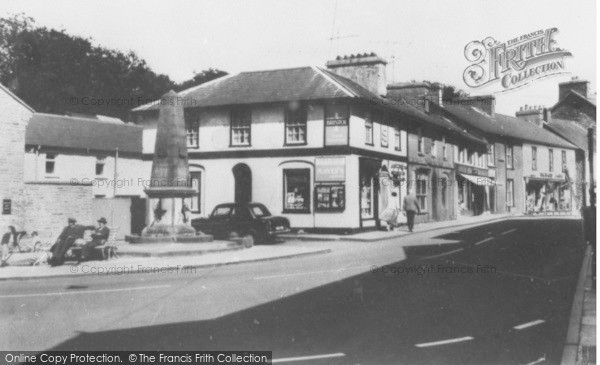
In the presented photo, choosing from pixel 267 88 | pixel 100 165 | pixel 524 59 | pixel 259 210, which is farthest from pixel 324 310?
pixel 100 165

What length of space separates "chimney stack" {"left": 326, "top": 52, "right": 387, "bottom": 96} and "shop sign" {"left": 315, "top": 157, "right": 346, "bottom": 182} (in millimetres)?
5872

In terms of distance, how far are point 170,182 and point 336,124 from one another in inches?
331

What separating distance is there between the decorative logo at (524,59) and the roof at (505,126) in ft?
90.9

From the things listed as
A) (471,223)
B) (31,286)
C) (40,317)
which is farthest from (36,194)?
(471,223)

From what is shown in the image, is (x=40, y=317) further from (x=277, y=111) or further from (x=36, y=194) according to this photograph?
(x=277, y=111)

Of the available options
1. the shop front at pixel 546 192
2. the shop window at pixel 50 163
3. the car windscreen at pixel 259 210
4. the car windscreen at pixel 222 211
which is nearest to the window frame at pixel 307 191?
the car windscreen at pixel 259 210

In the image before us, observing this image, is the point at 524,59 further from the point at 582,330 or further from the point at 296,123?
the point at 296,123

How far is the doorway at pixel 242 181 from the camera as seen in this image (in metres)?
24.0

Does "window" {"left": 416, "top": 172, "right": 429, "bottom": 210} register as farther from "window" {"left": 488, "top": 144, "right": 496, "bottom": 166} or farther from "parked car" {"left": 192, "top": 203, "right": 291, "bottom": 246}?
"window" {"left": 488, "top": 144, "right": 496, "bottom": 166}

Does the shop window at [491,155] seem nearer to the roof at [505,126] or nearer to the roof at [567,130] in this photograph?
the roof at [505,126]

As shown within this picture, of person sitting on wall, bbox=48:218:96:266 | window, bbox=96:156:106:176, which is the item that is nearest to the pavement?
person sitting on wall, bbox=48:218:96:266

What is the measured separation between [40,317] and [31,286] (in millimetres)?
3451

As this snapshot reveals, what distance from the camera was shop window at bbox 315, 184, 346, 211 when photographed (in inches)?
869

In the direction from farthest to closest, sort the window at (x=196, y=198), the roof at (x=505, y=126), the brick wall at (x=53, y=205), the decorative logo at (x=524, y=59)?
the roof at (x=505, y=126)
the window at (x=196, y=198)
the brick wall at (x=53, y=205)
the decorative logo at (x=524, y=59)
